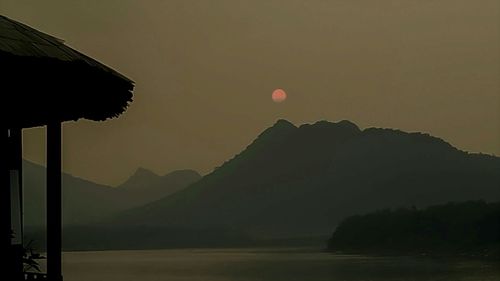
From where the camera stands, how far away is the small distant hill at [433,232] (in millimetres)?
51469

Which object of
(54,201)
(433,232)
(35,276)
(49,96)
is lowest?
(35,276)

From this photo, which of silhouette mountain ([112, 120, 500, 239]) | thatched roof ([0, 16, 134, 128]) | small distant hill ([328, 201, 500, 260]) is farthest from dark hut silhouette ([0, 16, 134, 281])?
silhouette mountain ([112, 120, 500, 239])

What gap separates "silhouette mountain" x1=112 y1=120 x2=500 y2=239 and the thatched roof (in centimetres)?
7896

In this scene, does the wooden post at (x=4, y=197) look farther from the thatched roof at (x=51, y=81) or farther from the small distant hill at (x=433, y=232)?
the small distant hill at (x=433, y=232)

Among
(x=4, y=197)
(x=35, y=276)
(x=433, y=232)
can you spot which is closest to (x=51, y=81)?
(x=4, y=197)

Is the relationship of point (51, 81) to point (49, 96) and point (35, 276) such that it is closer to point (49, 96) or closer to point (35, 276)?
point (49, 96)

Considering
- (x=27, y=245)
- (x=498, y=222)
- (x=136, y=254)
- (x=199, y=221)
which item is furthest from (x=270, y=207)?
(x=27, y=245)

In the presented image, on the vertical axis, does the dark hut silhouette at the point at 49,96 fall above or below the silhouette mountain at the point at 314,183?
below

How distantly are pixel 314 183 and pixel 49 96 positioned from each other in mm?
98044

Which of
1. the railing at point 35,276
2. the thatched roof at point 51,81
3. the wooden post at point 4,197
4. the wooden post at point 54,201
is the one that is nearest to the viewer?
the thatched roof at point 51,81

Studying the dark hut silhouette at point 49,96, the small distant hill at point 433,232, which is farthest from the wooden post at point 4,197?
the small distant hill at point 433,232

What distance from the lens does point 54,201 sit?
12.4 ft

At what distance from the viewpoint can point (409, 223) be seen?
61.5 meters

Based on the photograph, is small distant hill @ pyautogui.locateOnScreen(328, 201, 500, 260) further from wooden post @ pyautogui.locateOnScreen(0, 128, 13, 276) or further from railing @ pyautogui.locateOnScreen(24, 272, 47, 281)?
wooden post @ pyautogui.locateOnScreen(0, 128, 13, 276)
